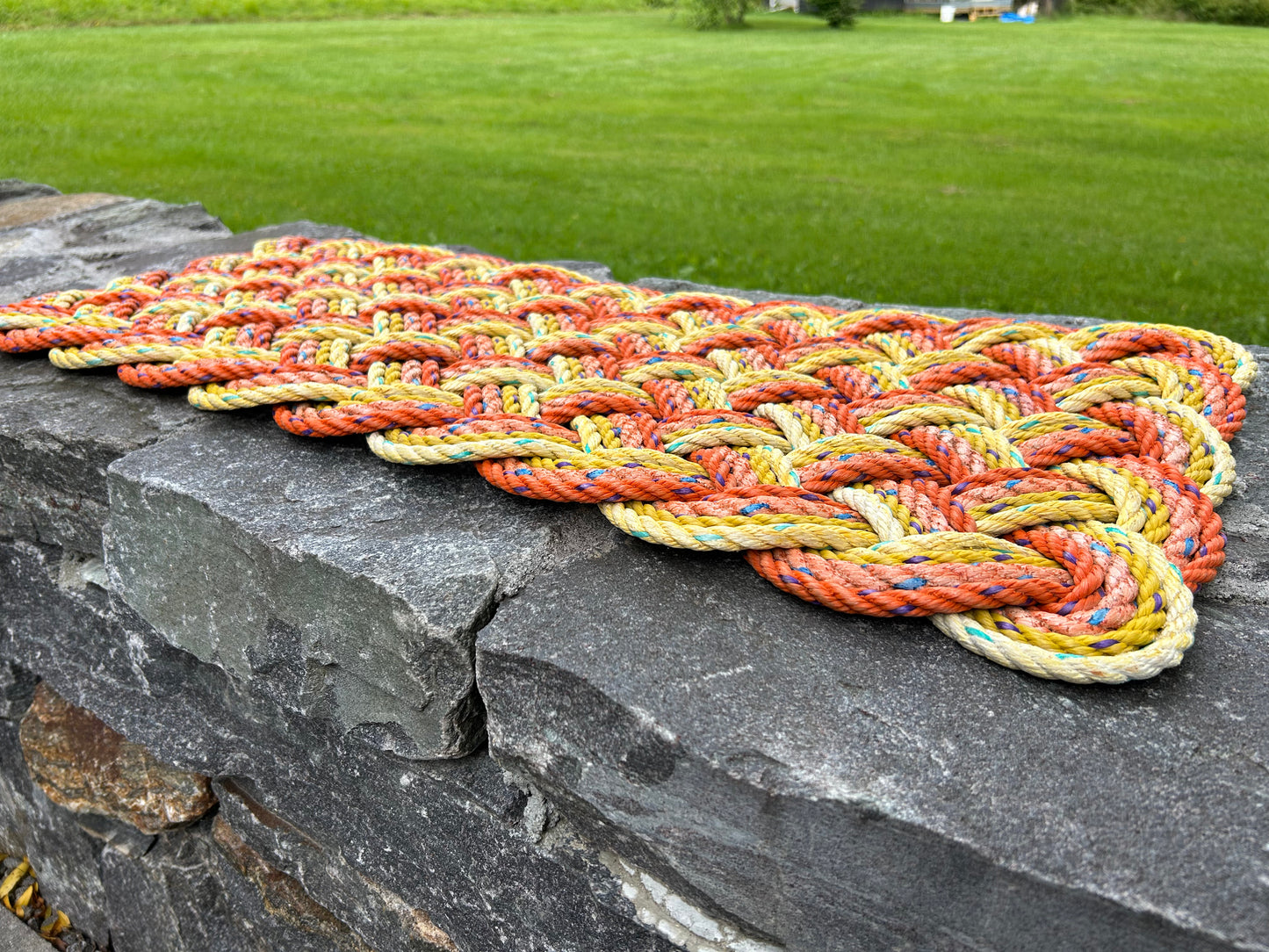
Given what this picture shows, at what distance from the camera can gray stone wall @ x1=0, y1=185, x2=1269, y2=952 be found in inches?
34.8

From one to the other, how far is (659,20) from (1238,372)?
13820 millimetres

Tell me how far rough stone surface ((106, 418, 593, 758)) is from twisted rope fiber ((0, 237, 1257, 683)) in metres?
0.07

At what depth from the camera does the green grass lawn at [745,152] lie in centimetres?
465

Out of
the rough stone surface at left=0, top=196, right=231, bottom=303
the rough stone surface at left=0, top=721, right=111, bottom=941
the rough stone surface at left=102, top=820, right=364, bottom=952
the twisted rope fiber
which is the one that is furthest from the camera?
the rough stone surface at left=0, top=196, right=231, bottom=303

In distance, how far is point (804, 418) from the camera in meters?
1.41

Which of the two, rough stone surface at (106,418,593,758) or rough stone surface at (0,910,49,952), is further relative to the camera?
rough stone surface at (0,910,49,952)

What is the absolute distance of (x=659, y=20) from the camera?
45.4 ft

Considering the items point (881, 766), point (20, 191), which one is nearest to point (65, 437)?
point (881, 766)

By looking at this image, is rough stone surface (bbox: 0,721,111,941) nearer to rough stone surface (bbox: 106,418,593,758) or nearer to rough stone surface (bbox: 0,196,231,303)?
rough stone surface (bbox: 106,418,593,758)

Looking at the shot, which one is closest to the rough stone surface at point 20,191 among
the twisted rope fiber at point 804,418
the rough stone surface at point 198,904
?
the twisted rope fiber at point 804,418

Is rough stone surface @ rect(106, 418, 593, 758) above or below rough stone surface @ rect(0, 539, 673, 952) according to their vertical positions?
above

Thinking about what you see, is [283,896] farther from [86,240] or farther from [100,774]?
[86,240]

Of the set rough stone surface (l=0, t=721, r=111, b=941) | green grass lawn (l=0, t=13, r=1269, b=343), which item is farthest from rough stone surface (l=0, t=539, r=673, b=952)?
green grass lawn (l=0, t=13, r=1269, b=343)

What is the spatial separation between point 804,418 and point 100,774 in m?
1.56
